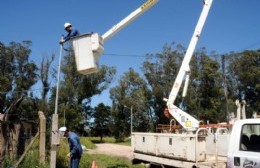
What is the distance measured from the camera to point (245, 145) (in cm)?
745

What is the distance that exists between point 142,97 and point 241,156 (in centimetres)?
4660

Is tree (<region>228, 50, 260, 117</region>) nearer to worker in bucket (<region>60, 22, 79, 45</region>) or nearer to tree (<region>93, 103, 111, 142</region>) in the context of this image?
tree (<region>93, 103, 111, 142</region>)

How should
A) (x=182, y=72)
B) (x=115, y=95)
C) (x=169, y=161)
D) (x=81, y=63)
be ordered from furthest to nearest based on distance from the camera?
1. (x=115, y=95)
2. (x=182, y=72)
3. (x=169, y=161)
4. (x=81, y=63)

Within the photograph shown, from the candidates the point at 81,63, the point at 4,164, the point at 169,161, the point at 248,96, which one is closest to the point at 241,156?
the point at 81,63

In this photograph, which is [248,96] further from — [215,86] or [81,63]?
[81,63]

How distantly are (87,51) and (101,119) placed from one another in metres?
45.9

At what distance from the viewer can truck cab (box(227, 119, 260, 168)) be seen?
23.4 ft

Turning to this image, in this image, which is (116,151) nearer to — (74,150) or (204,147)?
(204,147)

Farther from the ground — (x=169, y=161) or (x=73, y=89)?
(x=73, y=89)

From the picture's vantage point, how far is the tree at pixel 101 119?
55497mm

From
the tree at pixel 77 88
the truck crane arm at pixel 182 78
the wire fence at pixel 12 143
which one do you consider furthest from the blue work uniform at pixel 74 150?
the tree at pixel 77 88

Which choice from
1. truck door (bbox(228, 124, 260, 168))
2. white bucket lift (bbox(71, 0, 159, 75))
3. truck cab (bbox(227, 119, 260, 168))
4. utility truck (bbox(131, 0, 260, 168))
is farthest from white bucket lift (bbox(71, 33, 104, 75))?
truck door (bbox(228, 124, 260, 168))

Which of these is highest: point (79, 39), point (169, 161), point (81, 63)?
point (79, 39)

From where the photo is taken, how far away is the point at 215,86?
54.1 meters
